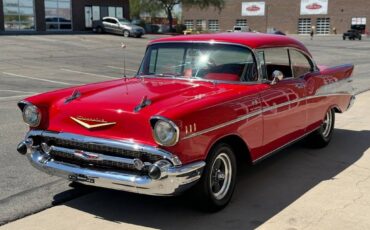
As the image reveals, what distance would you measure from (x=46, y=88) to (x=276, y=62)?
9.67 metres

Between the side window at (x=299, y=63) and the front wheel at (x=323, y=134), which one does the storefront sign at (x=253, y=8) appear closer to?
the front wheel at (x=323, y=134)

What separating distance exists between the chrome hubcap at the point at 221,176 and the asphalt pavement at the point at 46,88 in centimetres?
29

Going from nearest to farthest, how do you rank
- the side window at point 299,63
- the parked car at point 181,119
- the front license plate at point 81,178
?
the parked car at point 181,119 < the front license plate at point 81,178 < the side window at point 299,63

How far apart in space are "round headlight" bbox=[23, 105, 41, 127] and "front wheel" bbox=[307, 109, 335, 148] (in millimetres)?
3849

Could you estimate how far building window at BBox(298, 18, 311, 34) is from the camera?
85.1 meters

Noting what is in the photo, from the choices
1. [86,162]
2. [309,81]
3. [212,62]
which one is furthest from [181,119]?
[309,81]

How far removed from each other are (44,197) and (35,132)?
0.75 metres

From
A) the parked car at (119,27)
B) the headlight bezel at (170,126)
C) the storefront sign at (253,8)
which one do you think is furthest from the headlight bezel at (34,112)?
the storefront sign at (253,8)

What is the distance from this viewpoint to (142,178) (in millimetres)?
3914

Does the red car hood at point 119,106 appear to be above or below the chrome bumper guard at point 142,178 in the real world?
above

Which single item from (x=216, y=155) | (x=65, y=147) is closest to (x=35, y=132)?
(x=65, y=147)

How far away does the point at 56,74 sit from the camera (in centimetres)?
1794

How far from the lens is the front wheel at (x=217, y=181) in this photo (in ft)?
13.9

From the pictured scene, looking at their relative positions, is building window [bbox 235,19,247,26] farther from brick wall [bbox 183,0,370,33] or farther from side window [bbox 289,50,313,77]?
side window [bbox 289,50,313,77]
